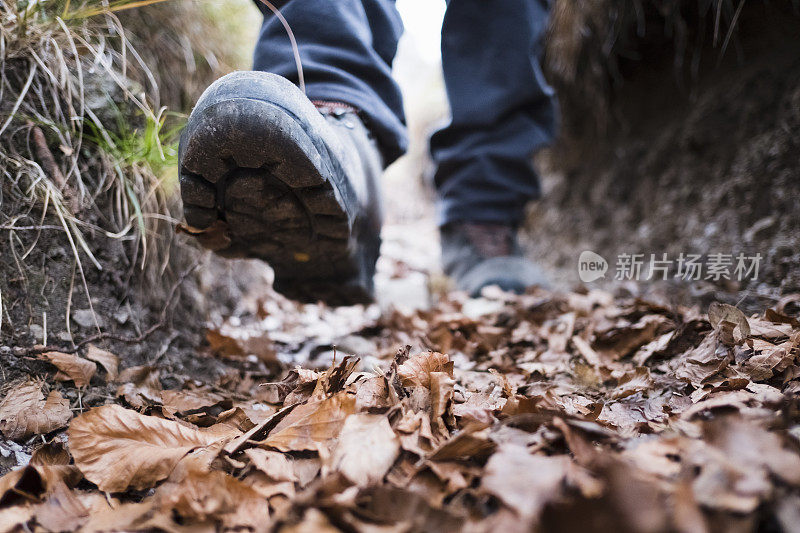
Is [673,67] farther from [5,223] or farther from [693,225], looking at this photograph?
[5,223]

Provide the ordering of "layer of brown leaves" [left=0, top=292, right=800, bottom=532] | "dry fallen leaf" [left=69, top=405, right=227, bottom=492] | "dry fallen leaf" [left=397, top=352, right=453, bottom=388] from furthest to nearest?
"dry fallen leaf" [left=397, top=352, right=453, bottom=388], "dry fallen leaf" [left=69, top=405, right=227, bottom=492], "layer of brown leaves" [left=0, top=292, right=800, bottom=532]

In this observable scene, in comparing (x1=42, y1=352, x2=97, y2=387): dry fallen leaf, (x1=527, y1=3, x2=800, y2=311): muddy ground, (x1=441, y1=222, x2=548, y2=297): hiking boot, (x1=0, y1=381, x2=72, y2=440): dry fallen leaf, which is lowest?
(x1=0, y1=381, x2=72, y2=440): dry fallen leaf

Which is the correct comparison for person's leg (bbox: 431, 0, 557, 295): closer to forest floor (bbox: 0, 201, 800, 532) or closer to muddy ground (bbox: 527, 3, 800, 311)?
muddy ground (bbox: 527, 3, 800, 311)

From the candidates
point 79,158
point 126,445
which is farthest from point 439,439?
point 79,158

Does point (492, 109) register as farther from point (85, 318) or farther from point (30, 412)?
point (30, 412)

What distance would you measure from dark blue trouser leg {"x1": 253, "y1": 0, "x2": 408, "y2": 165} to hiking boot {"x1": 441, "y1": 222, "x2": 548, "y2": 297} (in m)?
0.61

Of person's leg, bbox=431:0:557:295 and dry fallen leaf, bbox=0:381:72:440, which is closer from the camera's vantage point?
dry fallen leaf, bbox=0:381:72:440

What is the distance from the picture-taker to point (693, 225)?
148 cm

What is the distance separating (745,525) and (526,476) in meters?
0.14

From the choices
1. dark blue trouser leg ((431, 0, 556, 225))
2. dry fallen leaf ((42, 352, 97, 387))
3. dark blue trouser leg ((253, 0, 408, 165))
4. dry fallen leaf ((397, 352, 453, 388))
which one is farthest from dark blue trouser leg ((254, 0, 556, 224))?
dry fallen leaf ((42, 352, 97, 387))

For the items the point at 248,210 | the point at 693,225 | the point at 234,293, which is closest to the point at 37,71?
the point at 248,210

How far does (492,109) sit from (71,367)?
1.26 m

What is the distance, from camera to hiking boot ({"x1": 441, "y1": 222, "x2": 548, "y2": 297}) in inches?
56.9

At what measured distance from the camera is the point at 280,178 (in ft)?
2.48
